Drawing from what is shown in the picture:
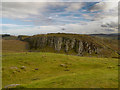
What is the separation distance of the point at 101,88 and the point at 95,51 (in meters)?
111

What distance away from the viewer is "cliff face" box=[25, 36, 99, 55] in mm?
122344

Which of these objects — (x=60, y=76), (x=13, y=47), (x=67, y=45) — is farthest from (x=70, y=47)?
(x=60, y=76)

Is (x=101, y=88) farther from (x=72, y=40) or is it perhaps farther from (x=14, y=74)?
(x=72, y=40)

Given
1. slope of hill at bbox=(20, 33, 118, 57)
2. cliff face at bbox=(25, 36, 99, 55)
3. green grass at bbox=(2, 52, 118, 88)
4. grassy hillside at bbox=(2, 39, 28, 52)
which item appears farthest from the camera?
cliff face at bbox=(25, 36, 99, 55)

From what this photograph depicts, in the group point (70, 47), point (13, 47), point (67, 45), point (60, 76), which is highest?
point (67, 45)

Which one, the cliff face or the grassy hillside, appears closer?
the grassy hillside

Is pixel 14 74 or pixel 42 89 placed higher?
pixel 42 89

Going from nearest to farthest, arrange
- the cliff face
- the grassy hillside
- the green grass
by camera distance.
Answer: the green grass
the grassy hillside
the cliff face

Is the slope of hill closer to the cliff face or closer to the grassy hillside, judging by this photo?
the cliff face

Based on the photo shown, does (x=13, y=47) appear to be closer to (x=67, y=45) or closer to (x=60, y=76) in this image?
(x=67, y=45)

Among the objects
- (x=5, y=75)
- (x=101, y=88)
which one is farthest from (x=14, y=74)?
(x=101, y=88)

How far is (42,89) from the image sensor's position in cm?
1540

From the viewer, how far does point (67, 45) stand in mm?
130250

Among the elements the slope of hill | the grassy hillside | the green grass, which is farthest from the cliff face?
the green grass
